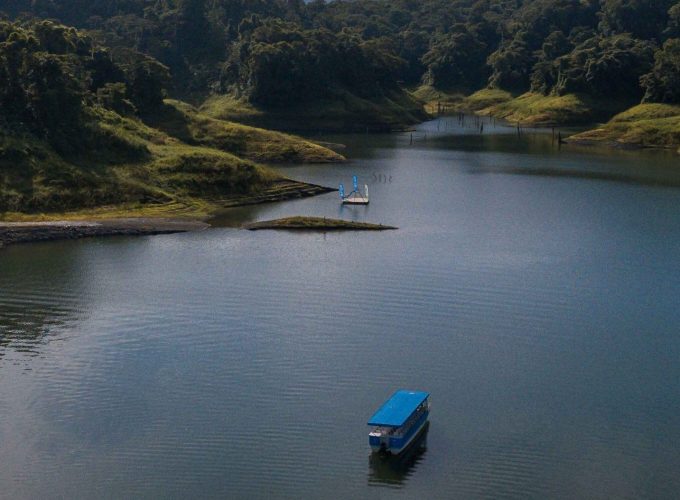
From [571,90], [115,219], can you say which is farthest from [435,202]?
[571,90]

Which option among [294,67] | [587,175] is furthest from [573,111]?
[587,175]

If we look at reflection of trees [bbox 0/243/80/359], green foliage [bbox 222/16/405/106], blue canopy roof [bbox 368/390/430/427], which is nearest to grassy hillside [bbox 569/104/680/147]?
green foliage [bbox 222/16/405/106]

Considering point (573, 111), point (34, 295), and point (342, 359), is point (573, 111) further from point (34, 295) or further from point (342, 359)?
point (342, 359)

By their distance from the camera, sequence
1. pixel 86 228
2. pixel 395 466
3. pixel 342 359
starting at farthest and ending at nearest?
pixel 86 228 < pixel 342 359 < pixel 395 466

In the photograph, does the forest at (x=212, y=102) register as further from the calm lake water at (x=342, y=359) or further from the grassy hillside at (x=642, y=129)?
the calm lake water at (x=342, y=359)

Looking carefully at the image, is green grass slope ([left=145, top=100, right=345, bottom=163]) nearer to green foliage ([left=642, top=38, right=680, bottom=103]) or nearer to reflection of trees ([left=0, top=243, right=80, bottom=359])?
reflection of trees ([left=0, top=243, right=80, bottom=359])

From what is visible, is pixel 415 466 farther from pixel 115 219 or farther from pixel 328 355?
pixel 115 219
